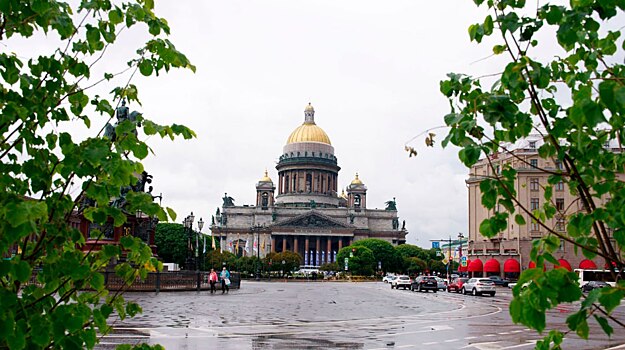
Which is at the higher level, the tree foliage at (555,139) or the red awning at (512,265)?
the tree foliage at (555,139)

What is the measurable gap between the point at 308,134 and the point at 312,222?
25.9 meters

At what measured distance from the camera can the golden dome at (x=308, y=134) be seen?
165500 mm

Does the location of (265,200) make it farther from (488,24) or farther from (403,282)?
(488,24)

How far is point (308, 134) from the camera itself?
16638 centimetres

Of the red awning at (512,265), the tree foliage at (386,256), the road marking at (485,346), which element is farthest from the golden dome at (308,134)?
the road marking at (485,346)

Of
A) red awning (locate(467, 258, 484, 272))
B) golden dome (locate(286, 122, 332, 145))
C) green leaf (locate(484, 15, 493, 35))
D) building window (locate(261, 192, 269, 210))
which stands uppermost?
golden dome (locate(286, 122, 332, 145))

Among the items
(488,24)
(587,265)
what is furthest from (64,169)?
(587,265)

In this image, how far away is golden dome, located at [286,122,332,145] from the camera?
165500mm

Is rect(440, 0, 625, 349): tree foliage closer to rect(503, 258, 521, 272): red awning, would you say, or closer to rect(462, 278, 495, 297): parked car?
rect(462, 278, 495, 297): parked car

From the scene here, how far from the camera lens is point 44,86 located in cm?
456

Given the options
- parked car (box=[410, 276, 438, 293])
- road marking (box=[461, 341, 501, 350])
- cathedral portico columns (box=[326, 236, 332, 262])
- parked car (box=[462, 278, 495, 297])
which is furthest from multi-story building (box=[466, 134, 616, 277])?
cathedral portico columns (box=[326, 236, 332, 262])

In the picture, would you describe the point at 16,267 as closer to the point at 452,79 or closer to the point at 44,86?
the point at 44,86

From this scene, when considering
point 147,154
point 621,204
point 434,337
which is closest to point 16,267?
point 147,154

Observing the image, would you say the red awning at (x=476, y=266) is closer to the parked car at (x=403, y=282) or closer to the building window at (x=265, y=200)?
the parked car at (x=403, y=282)
